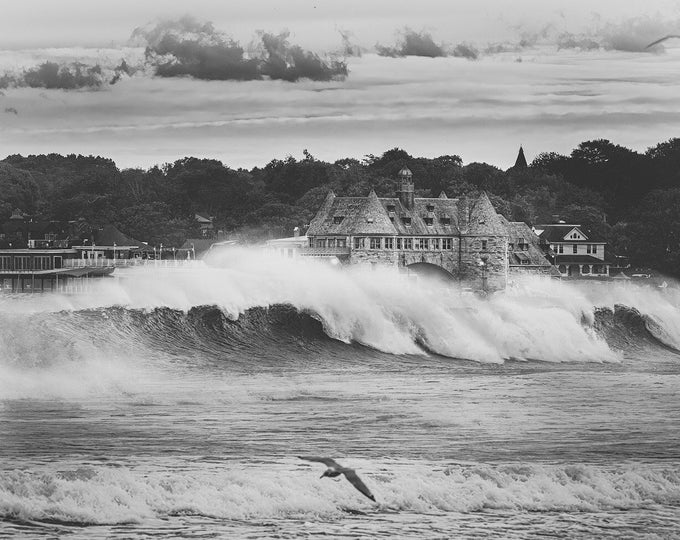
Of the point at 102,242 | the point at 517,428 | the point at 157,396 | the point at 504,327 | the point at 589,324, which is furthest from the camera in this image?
the point at 102,242

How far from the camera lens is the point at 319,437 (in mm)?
34594

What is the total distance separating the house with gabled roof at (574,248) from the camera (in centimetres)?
13700

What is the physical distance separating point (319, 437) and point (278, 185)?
15154cm

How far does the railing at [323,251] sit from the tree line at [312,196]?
3118 centimetres

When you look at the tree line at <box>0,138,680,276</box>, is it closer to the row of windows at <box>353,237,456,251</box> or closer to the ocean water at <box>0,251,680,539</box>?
the row of windows at <box>353,237,456,251</box>

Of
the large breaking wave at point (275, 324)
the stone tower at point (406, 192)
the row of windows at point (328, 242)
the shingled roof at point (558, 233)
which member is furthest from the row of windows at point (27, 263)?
the shingled roof at point (558, 233)

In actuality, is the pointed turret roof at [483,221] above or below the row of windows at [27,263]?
above

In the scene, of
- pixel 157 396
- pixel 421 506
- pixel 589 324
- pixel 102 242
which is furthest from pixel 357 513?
pixel 102 242

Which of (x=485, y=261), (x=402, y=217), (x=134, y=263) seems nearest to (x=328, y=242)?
(x=402, y=217)

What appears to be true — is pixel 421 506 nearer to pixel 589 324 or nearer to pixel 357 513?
pixel 357 513

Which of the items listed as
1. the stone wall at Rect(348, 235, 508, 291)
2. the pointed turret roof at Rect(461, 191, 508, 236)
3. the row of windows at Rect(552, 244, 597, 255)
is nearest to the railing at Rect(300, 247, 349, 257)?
the stone wall at Rect(348, 235, 508, 291)

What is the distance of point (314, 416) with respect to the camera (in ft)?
125

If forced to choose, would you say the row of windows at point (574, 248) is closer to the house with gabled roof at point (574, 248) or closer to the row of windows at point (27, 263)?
the house with gabled roof at point (574, 248)

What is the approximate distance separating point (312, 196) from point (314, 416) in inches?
4768
